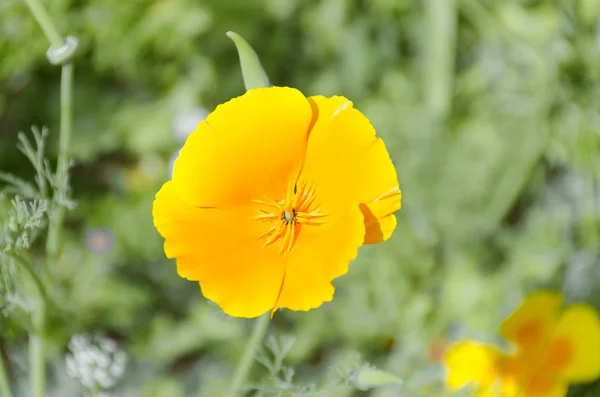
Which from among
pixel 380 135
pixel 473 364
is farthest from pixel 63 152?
pixel 380 135

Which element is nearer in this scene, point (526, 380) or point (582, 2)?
point (526, 380)

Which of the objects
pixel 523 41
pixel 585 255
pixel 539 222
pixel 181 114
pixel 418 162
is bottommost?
pixel 585 255

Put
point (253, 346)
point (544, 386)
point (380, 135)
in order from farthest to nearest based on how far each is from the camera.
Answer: point (380, 135)
point (544, 386)
point (253, 346)

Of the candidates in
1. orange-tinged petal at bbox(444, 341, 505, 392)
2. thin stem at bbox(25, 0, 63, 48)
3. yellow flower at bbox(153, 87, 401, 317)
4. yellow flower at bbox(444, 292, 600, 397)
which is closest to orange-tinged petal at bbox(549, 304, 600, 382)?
yellow flower at bbox(444, 292, 600, 397)

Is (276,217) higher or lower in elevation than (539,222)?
lower

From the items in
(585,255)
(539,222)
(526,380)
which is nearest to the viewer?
(526,380)

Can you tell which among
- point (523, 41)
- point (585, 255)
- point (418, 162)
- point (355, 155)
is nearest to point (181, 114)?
point (418, 162)

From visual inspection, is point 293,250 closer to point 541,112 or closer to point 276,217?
point 276,217

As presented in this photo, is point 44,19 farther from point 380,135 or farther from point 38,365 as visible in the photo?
point 380,135

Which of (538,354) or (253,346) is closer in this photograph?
(253,346)
